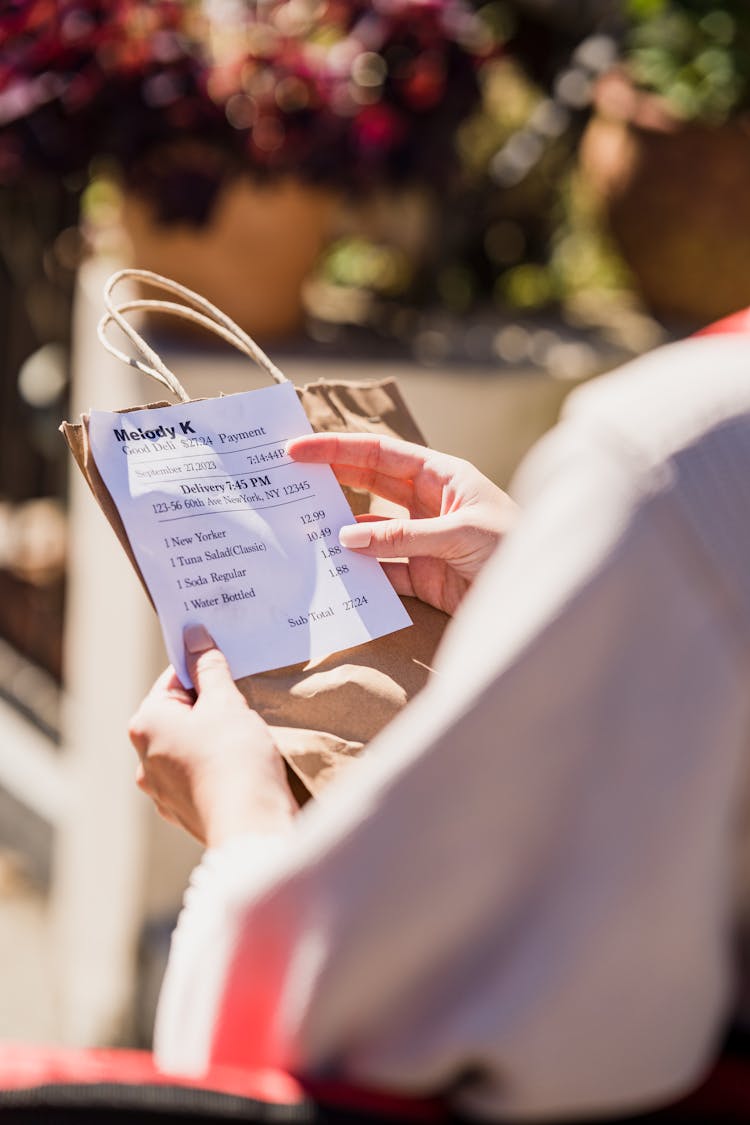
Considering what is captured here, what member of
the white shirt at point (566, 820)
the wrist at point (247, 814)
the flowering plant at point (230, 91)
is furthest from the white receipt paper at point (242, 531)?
the flowering plant at point (230, 91)

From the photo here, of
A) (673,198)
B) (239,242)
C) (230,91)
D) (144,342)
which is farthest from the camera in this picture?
(673,198)

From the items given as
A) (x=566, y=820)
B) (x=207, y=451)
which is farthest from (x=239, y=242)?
(x=566, y=820)

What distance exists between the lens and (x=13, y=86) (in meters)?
1.90

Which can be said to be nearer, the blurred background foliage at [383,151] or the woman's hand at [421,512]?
the woman's hand at [421,512]

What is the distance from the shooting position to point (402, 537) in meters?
0.98

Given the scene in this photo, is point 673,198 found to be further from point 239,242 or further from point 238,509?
point 238,509

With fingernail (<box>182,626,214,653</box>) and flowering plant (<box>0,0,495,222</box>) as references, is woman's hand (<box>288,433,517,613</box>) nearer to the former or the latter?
fingernail (<box>182,626,214,653</box>)

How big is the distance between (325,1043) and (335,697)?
35cm

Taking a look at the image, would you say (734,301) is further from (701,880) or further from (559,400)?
(701,880)

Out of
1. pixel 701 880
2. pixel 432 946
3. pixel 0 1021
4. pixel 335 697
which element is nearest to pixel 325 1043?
pixel 432 946

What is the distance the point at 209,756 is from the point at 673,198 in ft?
5.84

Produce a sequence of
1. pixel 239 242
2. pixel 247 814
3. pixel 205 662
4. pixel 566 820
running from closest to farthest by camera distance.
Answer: pixel 566 820
pixel 247 814
pixel 205 662
pixel 239 242

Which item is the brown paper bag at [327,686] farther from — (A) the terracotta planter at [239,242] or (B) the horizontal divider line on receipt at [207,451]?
(A) the terracotta planter at [239,242]

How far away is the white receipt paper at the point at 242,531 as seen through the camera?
90 centimetres
